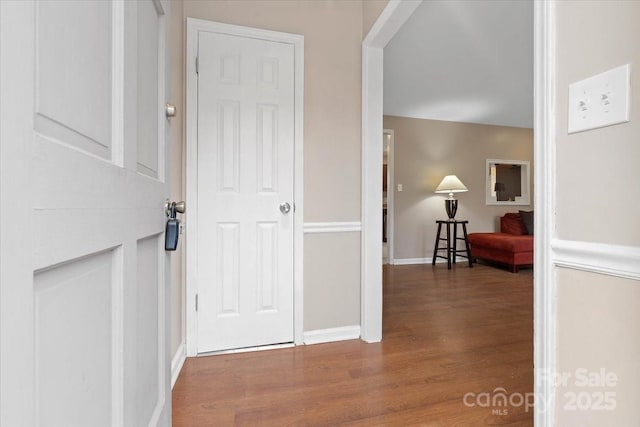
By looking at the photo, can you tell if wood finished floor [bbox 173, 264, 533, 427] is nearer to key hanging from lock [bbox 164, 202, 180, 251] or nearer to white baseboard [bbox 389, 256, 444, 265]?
key hanging from lock [bbox 164, 202, 180, 251]

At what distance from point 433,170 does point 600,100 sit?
482 centimetres

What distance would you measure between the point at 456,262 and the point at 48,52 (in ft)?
18.7

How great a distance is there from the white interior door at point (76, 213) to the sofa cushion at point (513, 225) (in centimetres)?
570

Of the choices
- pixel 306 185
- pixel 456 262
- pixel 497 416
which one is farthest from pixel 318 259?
pixel 456 262

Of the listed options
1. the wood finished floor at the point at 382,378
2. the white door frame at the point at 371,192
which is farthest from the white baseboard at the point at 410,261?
the white door frame at the point at 371,192

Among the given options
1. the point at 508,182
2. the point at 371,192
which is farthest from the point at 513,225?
the point at 371,192

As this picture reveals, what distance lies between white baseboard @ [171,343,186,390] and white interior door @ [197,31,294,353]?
0.42 feet

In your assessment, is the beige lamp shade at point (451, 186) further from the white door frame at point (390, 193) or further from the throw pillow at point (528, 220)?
the throw pillow at point (528, 220)

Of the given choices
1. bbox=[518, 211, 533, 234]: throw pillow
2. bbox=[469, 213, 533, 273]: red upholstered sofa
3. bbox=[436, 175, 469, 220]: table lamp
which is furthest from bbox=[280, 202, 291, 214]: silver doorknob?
bbox=[518, 211, 533, 234]: throw pillow

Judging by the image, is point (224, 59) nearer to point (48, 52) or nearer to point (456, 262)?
point (48, 52)

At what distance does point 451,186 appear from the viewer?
491 centimetres

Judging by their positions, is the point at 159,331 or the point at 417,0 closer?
the point at 159,331

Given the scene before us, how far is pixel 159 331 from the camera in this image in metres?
0.91

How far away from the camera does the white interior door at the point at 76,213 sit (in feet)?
1.02
